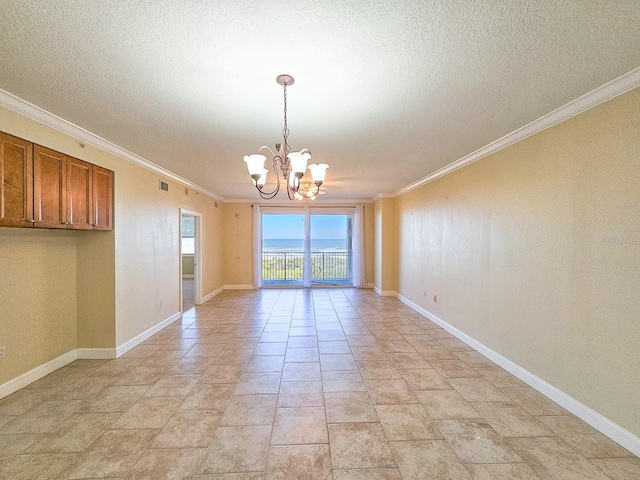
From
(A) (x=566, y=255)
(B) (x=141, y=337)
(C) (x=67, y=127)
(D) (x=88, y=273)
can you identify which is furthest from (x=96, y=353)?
(A) (x=566, y=255)

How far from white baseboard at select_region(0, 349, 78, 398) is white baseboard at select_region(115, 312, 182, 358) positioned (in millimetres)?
461

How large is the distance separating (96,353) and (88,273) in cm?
95

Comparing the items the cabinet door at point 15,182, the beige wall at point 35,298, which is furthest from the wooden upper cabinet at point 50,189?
the beige wall at point 35,298

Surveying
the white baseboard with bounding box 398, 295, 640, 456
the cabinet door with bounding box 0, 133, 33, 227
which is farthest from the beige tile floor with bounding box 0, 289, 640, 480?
the cabinet door with bounding box 0, 133, 33, 227

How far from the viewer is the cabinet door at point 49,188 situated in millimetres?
2496

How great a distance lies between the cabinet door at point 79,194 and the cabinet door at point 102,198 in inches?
2.1

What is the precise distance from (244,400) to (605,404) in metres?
2.76

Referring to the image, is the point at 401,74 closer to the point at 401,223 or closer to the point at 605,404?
the point at 605,404

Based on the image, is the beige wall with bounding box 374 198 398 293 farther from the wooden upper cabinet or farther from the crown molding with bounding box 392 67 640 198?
the wooden upper cabinet

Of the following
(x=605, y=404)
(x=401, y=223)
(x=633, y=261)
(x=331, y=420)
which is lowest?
(x=331, y=420)

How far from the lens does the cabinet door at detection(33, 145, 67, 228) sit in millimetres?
2496

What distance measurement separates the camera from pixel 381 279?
23.1 feet

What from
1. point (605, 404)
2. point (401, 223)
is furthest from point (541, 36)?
point (401, 223)

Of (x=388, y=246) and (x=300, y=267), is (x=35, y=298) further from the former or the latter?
(x=300, y=267)
